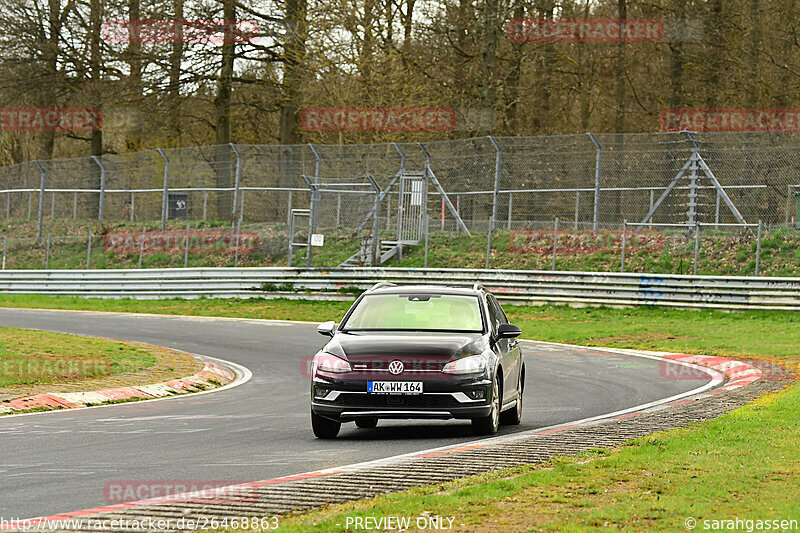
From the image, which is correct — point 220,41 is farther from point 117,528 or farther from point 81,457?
point 117,528

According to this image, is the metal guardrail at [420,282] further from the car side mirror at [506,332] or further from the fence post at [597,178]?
the car side mirror at [506,332]

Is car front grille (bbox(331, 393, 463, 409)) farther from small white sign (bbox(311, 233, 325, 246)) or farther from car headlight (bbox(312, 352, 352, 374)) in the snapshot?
small white sign (bbox(311, 233, 325, 246))

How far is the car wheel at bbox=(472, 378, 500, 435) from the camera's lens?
Result: 38.3ft

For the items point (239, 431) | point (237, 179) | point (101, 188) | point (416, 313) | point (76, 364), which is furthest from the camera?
point (101, 188)

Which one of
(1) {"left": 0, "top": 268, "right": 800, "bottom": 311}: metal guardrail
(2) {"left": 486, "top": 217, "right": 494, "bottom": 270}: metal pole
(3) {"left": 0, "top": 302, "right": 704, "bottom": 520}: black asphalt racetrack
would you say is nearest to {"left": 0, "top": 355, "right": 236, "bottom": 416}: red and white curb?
(3) {"left": 0, "top": 302, "right": 704, "bottom": 520}: black asphalt racetrack

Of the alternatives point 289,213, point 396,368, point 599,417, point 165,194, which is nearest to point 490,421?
point 396,368

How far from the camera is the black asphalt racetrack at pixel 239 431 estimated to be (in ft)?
29.8

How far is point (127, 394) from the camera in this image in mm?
15938

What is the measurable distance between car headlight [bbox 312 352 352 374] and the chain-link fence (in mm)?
19499

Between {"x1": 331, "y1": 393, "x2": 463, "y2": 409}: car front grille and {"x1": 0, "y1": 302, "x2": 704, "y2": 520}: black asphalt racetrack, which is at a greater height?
{"x1": 331, "y1": 393, "x2": 463, "y2": 409}: car front grille

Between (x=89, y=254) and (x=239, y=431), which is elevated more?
(x=89, y=254)

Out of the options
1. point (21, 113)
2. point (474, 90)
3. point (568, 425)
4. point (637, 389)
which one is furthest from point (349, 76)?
point (568, 425)

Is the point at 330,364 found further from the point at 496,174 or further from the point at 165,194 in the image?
the point at 165,194

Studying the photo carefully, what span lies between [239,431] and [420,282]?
1744 cm
